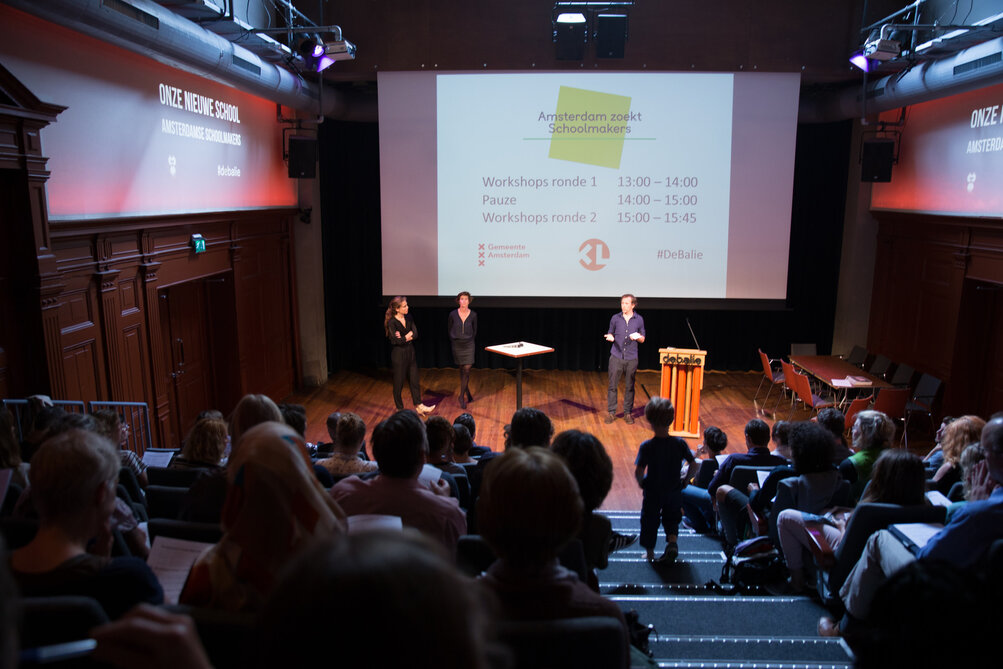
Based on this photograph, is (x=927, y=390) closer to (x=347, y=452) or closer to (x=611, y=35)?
(x=611, y=35)

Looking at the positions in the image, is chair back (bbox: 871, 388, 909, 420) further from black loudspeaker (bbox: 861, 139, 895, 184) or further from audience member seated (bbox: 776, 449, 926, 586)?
audience member seated (bbox: 776, 449, 926, 586)

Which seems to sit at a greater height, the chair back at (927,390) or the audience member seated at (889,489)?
the audience member seated at (889,489)

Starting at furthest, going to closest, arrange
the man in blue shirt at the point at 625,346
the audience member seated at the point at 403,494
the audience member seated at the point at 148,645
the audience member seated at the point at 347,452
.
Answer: the man in blue shirt at the point at 625,346 < the audience member seated at the point at 347,452 < the audience member seated at the point at 403,494 < the audience member seated at the point at 148,645

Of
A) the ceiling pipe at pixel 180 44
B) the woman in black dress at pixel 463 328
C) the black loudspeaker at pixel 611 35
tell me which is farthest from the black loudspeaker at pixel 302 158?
the black loudspeaker at pixel 611 35

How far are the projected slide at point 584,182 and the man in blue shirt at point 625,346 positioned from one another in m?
0.65

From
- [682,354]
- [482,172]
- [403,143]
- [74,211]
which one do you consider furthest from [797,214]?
[74,211]

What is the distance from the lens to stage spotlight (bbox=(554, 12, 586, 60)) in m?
8.07

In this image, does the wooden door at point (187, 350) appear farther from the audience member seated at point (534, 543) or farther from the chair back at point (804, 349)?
the chair back at point (804, 349)

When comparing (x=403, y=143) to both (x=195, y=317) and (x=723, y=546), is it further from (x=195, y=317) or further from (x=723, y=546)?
(x=723, y=546)

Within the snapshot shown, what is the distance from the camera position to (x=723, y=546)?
486 centimetres

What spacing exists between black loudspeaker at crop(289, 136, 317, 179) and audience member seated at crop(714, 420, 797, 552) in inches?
269

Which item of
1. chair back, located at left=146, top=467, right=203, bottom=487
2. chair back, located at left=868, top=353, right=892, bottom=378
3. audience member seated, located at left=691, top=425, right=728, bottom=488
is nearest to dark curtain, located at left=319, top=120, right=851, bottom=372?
chair back, located at left=868, top=353, right=892, bottom=378

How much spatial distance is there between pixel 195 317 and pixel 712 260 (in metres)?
6.41

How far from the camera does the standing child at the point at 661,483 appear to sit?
4.34 meters
